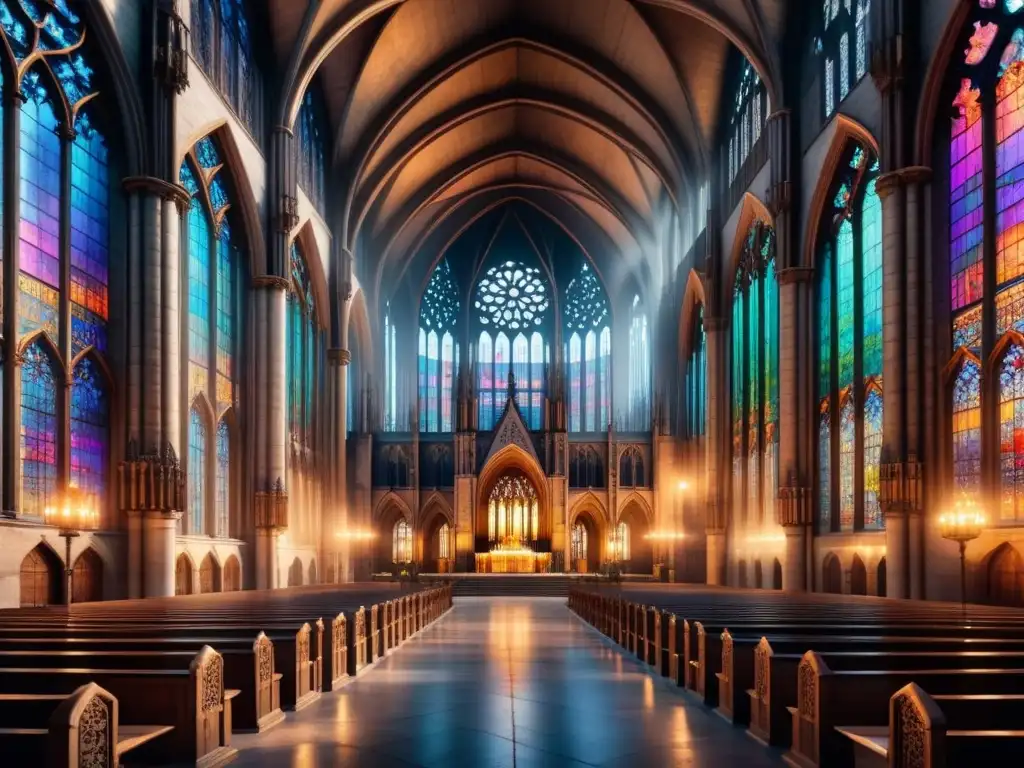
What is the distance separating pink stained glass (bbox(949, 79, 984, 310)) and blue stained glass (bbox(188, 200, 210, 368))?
18.5m

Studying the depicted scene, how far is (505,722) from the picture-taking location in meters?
9.48

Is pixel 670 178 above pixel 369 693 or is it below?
above

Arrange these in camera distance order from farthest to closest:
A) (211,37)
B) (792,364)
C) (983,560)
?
1. (792,364)
2. (211,37)
3. (983,560)

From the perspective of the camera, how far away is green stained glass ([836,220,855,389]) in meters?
27.8

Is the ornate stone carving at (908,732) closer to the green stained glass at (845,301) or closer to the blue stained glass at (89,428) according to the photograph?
the blue stained glass at (89,428)

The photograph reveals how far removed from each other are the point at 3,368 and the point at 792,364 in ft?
67.8

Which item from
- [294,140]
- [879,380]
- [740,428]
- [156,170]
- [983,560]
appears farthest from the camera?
[740,428]

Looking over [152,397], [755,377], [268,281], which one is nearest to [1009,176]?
[755,377]

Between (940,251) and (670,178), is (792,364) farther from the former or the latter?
(670,178)

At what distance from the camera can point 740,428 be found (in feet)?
124

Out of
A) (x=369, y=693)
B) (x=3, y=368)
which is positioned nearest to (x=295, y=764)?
(x=369, y=693)

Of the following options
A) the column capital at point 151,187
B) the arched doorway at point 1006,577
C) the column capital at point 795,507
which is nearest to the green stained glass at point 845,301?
the column capital at point 795,507

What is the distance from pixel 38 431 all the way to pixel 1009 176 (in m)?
19.2

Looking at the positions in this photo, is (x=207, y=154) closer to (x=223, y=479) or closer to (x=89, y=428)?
(x=223, y=479)
